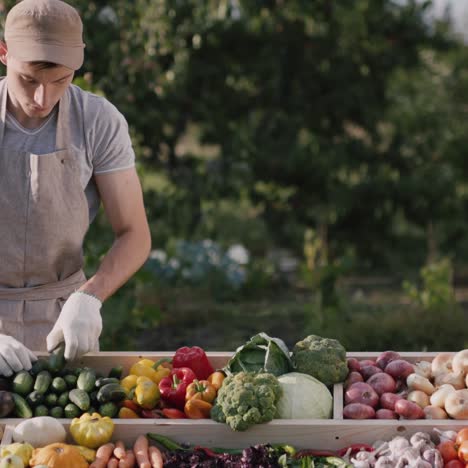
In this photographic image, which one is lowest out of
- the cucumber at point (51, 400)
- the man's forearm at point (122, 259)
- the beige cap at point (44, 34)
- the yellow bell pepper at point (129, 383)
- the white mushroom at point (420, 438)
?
the white mushroom at point (420, 438)

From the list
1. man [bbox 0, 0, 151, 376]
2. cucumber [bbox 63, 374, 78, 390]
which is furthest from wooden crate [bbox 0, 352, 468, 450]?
man [bbox 0, 0, 151, 376]

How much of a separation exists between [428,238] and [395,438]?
6.88m

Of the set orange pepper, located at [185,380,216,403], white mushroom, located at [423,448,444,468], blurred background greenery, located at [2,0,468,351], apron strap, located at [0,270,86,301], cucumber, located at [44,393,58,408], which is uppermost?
blurred background greenery, located at [2,0,468,351]

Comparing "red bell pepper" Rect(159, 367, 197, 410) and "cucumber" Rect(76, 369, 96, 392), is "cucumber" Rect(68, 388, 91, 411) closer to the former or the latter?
"cucumber" Rect(76, 369, 96, 392)

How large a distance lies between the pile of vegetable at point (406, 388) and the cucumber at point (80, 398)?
779 mm

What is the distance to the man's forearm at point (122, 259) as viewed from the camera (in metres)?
3.26

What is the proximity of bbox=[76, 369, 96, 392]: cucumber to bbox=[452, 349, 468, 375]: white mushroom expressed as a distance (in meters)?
1.16

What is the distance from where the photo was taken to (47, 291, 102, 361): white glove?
298 cm

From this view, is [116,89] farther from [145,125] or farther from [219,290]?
[219,290]

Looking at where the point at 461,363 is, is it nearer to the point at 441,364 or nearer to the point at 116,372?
the point at 441,364

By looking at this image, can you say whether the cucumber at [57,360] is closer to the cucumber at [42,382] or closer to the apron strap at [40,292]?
the cucumber at [42,382]

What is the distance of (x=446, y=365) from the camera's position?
3.10 m

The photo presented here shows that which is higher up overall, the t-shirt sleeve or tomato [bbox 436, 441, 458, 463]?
the t-shirt sleeve

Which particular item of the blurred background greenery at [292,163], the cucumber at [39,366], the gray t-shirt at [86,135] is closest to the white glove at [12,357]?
the cucumber at [39,366]
